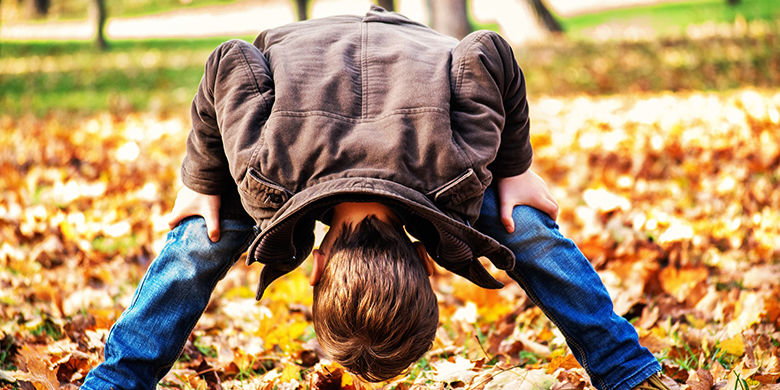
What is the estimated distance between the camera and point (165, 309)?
209 cm

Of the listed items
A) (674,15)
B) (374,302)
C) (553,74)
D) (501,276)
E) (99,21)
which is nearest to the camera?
(374,302)

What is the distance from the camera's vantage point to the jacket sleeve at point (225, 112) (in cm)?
190

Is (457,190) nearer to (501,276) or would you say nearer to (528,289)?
(528,289)

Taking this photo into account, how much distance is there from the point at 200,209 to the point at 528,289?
91cm

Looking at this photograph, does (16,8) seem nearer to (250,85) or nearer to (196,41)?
(196,41)

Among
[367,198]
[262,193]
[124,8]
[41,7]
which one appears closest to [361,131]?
[367,198]

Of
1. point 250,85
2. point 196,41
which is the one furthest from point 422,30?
point 196,41

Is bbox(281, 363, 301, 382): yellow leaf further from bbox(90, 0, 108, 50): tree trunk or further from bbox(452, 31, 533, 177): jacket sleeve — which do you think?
bbox(90, 0, 108, 50): tree trunk

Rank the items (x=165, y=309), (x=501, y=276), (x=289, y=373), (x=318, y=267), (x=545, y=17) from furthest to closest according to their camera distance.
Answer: (x=545, y=17) < (x=501, y=276) < (x=289, y=373) < (x=165, y=309) < (x=318, y=267)

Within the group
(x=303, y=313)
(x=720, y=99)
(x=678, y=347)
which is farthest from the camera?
(x=720, y=99)

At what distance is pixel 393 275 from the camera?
1.79m

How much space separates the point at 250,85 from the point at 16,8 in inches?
1385

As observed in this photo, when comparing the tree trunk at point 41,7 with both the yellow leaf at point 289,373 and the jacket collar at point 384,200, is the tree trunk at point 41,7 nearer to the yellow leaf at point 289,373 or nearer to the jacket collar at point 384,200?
the yellow leaf at point 289,373

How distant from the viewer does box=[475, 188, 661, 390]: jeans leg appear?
2098mm
